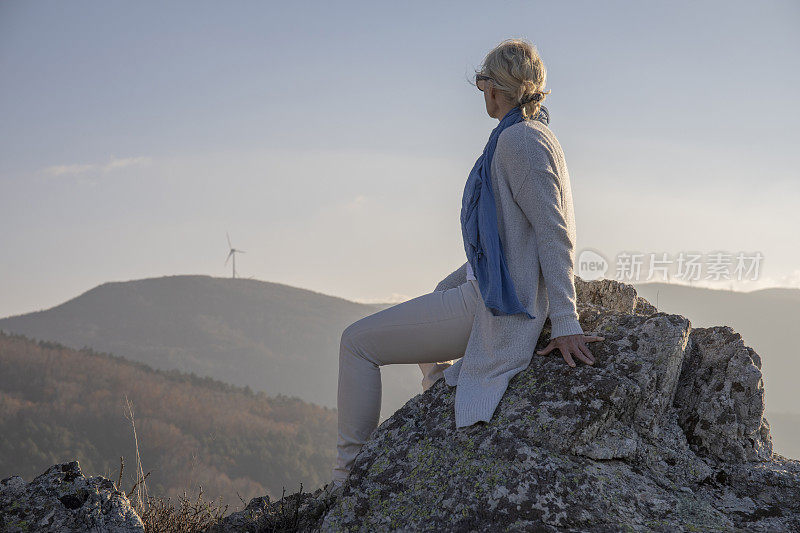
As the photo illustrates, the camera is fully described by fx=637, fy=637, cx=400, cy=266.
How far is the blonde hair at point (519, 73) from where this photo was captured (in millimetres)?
4082

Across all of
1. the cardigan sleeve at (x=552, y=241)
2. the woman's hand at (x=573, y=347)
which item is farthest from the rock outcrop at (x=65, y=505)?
the cardigan sleeve at (x=552, y=241)

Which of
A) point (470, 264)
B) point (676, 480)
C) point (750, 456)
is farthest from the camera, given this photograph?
point (470, 264)

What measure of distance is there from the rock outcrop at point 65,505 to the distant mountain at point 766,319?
5468 inches

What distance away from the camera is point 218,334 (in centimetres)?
17238

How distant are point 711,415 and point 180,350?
161331mm

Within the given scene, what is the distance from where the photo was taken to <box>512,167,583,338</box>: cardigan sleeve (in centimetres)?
388

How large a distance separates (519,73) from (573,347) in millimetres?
1765

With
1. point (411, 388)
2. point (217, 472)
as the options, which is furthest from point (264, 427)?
point (411, 388)

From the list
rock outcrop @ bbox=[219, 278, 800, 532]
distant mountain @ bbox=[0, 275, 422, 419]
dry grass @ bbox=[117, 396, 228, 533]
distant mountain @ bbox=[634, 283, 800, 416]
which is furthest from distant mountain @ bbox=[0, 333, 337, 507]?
distant mountain @ bbox=[634, 283, 800, 416]

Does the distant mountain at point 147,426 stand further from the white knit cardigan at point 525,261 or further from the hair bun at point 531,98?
the hair bun at point 531,98

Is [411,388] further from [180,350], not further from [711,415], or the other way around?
[711,415]

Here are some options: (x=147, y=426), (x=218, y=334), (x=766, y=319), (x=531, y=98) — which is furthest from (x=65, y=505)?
(x=766, y=319)

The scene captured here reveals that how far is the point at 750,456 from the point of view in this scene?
12.3 feet

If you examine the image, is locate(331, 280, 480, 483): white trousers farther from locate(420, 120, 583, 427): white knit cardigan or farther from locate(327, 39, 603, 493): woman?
locate(420, 120, 583, 427): white knit cardigan
